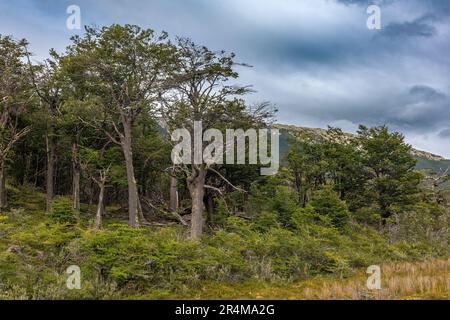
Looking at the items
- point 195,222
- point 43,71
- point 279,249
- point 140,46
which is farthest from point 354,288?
point 43,71

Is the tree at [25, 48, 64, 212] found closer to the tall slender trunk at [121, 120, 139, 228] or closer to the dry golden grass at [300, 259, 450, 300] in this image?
the tall slender trunk at [121, 120, 139, 228]

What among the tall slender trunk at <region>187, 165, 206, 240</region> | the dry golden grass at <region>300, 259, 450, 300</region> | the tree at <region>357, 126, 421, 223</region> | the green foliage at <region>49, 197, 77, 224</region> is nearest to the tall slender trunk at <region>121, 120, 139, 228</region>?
the tall slender trunk at <region>187, 165, 206, 240</region>

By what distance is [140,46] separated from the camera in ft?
81.8

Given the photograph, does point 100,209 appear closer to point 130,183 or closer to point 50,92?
point 130,183

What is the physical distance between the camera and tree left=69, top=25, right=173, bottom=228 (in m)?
24.8

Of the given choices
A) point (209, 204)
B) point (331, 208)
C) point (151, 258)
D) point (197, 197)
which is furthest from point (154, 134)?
point (151, 258)

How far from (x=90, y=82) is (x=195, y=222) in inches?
534

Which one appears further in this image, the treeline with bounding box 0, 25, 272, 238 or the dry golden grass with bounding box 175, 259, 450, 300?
the treeline with bounding box 0, 25, 272, 238

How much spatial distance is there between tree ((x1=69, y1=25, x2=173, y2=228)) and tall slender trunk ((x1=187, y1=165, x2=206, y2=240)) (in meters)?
4.43

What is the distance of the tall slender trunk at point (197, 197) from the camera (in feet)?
75.5

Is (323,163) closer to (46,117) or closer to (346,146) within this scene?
(346,146)

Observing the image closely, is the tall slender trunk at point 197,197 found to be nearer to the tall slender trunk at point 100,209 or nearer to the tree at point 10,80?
the tall slender trunk at point 100,209

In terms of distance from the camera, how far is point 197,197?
23.6 metres

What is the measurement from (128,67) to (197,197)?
35.3 ft
